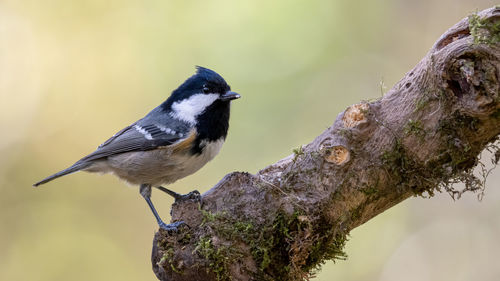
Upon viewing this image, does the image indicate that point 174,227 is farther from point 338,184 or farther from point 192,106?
point 192,106

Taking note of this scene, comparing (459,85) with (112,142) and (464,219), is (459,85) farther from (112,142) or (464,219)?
(464,219)

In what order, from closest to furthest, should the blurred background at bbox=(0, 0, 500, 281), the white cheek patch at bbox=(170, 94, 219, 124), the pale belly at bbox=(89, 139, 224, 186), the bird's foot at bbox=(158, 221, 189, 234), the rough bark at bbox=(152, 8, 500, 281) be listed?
the rough bark at bbox=(152, 8, 500, 281)
the bird's foot at bbox=(158, 221, 189, 234)
the pale belly at bbox=(89, 139, 224, 186)
the white cheek patch at bbox=(170, 94, 219, 124)
the blurred background at bbox=(0, 0, 500, 281)

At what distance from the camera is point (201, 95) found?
11.4 ft

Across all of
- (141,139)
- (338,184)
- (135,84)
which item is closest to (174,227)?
(338,184)

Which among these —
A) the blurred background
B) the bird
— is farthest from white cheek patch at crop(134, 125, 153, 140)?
the blurred background

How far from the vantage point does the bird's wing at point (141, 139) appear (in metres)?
3.31

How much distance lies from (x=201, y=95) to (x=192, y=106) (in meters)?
0.11

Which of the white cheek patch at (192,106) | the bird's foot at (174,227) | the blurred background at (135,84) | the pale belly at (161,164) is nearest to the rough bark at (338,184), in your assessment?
the bird's foot at (174,227)

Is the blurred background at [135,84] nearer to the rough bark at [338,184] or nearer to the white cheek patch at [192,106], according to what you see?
the white cheek patch at [192,106]

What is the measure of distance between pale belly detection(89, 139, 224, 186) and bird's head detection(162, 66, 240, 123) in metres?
0.27

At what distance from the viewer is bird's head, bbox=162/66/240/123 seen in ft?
11.3

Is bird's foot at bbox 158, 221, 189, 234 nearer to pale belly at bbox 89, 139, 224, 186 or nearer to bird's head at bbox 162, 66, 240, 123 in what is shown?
pale belly at bbox 89, 139, 224, 186

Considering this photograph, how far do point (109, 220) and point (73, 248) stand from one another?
535 millimetres

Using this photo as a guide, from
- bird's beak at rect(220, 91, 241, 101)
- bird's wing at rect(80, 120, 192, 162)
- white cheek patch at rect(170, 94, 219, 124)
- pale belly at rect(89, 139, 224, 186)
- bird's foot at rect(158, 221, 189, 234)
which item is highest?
bird's beak at rect(220, 91, 241, 101)
